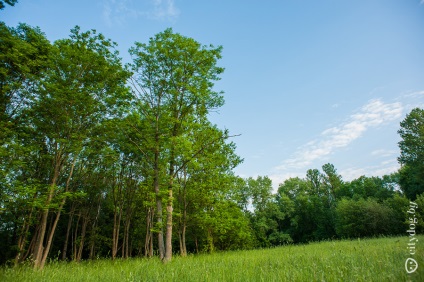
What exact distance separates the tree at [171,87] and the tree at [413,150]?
42.9m

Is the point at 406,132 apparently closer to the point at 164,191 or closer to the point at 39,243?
the point at 164,191

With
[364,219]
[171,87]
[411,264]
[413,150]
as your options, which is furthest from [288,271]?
[413,150]

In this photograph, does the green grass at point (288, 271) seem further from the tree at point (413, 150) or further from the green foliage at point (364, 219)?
the tree at point (413, 150)

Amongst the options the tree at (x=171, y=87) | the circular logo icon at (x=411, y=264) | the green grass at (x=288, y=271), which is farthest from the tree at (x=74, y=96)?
the circular logo icon at (x=411, y=264)

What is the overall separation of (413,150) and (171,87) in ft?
155

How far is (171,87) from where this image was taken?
14.1 meters

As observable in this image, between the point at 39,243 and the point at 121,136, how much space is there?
7.68m

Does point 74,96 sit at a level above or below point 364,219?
above

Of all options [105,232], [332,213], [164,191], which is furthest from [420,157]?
[105,232]

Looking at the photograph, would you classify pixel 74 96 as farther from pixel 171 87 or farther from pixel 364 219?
pixel 364 219

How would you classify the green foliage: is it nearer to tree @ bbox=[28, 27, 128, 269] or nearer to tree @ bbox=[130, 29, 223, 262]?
tree @ bbox=[130, 29, 223, 262]

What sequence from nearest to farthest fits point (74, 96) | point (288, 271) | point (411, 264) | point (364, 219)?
point (411, 264) < point (288, 271) < point (74, 96) < point (364, 219)

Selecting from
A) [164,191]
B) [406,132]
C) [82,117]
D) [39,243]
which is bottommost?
[39,243]

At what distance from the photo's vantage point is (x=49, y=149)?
676 inches
